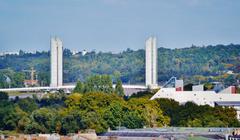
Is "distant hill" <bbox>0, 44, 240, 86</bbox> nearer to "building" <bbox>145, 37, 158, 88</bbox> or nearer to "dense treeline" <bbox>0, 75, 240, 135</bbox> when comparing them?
"building" <bbox>145, 37, 158, 88</bbox>

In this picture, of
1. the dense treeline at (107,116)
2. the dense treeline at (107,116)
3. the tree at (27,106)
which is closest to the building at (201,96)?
the tree at (27,106)

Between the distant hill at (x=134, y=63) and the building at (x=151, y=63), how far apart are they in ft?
29.2

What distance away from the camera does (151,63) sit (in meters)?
→ 135

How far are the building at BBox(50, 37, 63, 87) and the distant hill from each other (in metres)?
7.51

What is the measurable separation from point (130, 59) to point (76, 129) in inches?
5018

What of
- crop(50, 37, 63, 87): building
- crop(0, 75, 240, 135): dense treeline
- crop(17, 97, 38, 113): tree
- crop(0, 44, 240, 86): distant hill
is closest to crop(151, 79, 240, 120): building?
crop(17, 97, 38, 113): tree

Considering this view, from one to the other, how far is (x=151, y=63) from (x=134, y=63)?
122 ft

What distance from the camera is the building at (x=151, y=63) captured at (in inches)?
5128

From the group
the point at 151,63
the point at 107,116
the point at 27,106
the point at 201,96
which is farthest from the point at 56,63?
the point at 107,116

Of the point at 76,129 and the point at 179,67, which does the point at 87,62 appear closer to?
the point at 179,67

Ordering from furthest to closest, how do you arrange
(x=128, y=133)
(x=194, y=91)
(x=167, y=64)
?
(x=167, y=64), (x=194, y=91), (x=128, y=133)

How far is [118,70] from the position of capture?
171125 mm

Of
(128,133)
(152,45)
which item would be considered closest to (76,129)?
(128,133)

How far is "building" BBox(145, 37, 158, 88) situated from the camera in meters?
130
